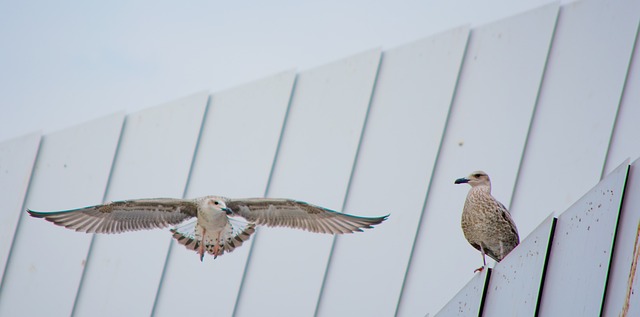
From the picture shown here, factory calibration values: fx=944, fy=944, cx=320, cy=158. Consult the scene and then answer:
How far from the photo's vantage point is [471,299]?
14.4 feet

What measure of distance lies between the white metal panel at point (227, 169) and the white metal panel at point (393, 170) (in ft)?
2.75

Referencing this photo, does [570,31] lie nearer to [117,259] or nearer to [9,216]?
[117,259]

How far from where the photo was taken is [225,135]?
8039 mm

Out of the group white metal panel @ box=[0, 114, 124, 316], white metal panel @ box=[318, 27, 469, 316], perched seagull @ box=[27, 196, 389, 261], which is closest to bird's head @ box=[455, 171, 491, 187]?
perched seagull @ box=[27, 196, 389, 261]

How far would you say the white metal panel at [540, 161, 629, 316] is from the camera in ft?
11.9

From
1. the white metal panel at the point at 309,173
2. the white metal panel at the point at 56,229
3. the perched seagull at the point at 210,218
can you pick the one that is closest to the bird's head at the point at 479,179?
the perched seagull at the point at 210,218

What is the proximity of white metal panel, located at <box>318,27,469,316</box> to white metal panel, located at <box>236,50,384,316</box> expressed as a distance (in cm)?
11

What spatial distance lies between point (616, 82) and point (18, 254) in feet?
16.3

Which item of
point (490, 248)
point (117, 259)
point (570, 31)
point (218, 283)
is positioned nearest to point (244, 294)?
point (218, 283)

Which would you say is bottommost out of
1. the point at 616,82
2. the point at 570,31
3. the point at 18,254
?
the point at 18,254

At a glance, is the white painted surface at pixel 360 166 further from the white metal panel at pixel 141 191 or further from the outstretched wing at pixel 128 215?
the outstretched wing at pixel 128 215

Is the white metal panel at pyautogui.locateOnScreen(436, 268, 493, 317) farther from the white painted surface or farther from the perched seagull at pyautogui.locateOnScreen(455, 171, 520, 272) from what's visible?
the white painted surface

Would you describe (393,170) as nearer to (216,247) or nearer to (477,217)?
(216,247)

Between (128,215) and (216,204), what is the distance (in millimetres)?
A: 744
